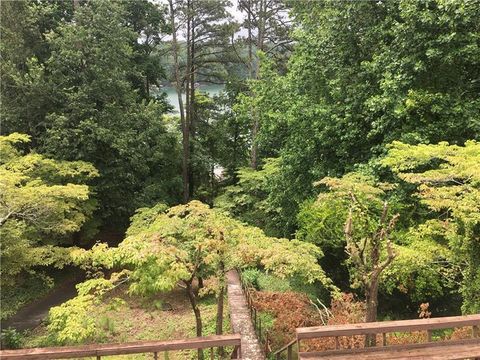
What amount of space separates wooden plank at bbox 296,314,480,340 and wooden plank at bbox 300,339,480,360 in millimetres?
299

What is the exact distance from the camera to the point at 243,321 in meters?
9.41

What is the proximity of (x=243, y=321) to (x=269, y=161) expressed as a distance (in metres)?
9.74

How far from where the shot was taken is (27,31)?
15648 mm

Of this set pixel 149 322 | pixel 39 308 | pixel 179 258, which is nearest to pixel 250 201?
pixel 149 322

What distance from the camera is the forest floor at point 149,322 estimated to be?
10.9 meters

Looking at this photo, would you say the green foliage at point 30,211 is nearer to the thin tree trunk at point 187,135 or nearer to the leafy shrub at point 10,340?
the leafy shrub at point 10,340

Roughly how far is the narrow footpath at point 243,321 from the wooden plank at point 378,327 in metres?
4.18

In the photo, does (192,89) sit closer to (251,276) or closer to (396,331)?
(251,276)

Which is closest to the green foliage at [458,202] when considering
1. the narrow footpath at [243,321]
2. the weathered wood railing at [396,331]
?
the weathered wood railing at [396,331]

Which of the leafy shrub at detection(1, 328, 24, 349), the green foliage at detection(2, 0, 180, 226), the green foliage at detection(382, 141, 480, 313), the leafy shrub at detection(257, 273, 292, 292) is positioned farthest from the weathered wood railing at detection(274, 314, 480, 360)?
the green foliage at detection(2, 0, 180, 226)

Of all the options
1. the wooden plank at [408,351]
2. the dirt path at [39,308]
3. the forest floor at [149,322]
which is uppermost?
the wooden plank at [408,351]

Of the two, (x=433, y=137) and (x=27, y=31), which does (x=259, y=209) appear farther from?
(x=27, y=31)

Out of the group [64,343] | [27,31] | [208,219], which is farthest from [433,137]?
[27,31]

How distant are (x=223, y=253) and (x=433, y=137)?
6.85 meters
